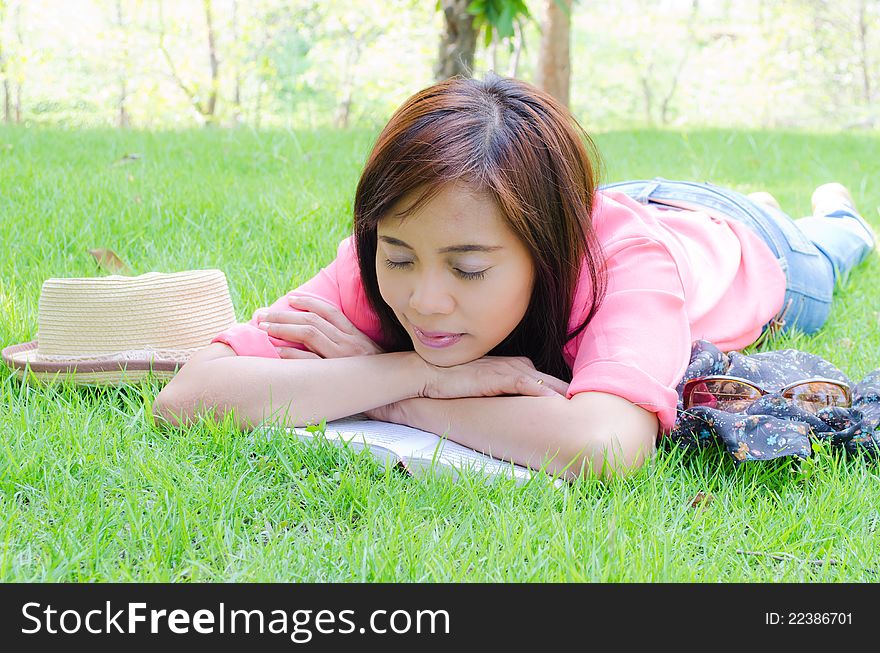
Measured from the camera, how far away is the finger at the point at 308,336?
2.53 meters

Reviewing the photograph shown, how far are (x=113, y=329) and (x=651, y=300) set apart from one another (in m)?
1.61

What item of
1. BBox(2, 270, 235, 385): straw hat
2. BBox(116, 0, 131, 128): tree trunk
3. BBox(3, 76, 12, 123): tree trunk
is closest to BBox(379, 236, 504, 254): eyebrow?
BBox(2, 270, 235, 385): straw hat

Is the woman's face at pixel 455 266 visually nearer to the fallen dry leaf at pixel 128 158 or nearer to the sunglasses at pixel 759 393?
the sunglasses at pixel 759 393

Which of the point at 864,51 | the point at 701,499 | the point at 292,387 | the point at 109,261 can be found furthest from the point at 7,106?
the point at 701,499

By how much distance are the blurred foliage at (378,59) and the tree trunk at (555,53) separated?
11.3 metres

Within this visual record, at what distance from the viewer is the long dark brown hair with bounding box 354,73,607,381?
2.10 metres

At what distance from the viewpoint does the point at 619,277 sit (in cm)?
242

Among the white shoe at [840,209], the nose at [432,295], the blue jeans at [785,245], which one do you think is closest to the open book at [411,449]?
the nose at [432,295]

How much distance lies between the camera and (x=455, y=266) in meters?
2.11

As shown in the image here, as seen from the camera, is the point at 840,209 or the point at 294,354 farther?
the point at 840,209

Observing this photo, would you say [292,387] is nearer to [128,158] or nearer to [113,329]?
[113,329]
